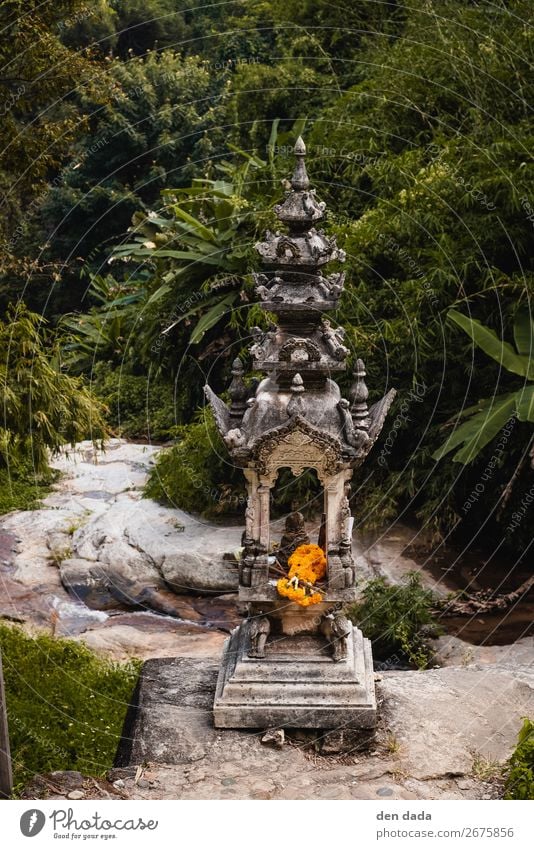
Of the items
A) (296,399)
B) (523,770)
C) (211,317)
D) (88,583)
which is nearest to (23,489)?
(88,583)

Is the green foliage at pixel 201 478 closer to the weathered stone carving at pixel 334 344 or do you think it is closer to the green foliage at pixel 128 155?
the weathered stone carving at pixel 334 344

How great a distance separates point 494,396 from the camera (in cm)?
1145

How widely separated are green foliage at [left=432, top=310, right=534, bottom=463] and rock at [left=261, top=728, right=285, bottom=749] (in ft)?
12.2

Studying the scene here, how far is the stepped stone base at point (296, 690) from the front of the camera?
7.83 m

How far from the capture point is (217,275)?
15258 mm

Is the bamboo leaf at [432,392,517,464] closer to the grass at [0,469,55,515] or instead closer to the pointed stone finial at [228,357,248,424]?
the pointed stone finial at [228,357,248,424]

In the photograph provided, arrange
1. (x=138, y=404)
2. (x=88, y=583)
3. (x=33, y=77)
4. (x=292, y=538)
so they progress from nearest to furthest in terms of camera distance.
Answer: (x=292, y=538) → (x=33, y=77) → (x=88, y=583) → (x=138, y=404)

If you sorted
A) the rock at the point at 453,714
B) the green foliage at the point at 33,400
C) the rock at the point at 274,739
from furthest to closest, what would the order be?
the green foliage at the point at 33,400
the rock at the point at 274,739
the rock at the point at 453,714

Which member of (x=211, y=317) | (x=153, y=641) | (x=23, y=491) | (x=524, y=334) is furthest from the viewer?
(x=23, y=491)

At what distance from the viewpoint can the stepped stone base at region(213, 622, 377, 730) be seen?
7.83 metres

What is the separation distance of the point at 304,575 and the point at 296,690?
2.58 feet

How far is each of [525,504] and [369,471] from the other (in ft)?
6.24

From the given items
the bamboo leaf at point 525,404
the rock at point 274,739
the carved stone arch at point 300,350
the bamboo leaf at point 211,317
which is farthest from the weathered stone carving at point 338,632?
the bamboo leaf at point 211,317

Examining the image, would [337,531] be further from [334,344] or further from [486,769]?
[486,769]
